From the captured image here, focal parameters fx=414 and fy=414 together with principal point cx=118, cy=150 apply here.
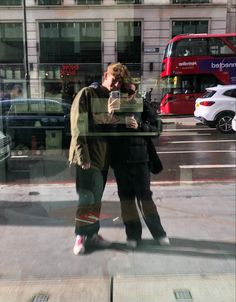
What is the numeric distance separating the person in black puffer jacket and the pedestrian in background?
9 centimetres

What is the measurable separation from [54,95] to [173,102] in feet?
3.14

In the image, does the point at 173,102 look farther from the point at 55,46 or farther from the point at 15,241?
the point at 15,241

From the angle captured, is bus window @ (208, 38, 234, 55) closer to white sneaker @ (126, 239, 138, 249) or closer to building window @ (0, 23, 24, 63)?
building window @ (0, 23, 24, 63)

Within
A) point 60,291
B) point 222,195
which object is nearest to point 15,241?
point 60,291

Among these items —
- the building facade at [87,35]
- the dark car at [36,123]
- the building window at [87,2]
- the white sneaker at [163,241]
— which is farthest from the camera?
the dark car at [36,123]

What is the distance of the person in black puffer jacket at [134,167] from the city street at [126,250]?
0.45ft

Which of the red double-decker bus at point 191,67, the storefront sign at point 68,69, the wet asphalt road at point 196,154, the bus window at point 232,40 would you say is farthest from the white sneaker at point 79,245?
the bus window at point 232,40

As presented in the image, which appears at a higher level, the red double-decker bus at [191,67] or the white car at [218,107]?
the red double-decker bus at [191,67]

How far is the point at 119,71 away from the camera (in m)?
3.06

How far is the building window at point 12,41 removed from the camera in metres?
3.28

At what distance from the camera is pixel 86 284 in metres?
2.78

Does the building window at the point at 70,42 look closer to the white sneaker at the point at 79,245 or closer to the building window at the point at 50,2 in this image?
the building window at the point at 50,2

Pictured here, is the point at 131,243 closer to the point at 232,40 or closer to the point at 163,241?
the point at 163,241

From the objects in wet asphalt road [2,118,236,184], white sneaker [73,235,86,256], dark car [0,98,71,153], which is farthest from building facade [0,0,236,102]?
white sneaker [73,235,86,256]
